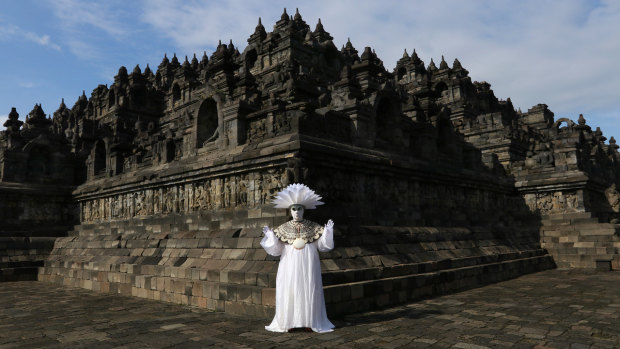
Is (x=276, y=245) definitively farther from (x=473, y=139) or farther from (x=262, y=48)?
(x=473, y=139)

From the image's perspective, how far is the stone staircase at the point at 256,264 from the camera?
926 centimetres

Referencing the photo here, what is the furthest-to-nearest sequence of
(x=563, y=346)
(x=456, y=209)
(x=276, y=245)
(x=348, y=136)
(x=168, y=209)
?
(x=456, y=209) < (x=168, y=209) < (x=348, y=136) < (x=276, y=245) < (x=563, y=346)

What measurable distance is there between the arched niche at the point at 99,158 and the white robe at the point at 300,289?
50.5 ft

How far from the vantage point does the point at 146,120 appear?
37688 mm

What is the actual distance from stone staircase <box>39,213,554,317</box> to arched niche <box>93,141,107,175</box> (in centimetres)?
435

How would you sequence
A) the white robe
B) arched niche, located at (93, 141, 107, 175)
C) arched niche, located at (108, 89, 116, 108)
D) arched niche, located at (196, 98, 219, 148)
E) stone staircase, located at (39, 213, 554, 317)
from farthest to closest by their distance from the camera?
arched niche, located at (108, 89, 116, 108) → arched niche, located at (93, 141, 107, 175) → arched niche, located at (196, 98, 219, 148) → stone staircase, located at (39, 213, 554, 317) → the white robe

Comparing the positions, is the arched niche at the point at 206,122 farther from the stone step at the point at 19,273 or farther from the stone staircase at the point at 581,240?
the stone staircase at the point at 581,240

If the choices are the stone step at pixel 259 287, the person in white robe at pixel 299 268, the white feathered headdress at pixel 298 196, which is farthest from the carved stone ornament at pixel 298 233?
the stone step at pixel 259 287

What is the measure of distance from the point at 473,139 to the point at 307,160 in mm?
22303

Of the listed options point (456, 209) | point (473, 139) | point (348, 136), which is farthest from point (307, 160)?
point (473, 139)

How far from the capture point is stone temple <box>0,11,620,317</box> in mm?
10484

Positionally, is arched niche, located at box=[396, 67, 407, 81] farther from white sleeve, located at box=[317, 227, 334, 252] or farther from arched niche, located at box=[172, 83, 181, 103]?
white sleeve, located at box=[317, 227, 334, 252]

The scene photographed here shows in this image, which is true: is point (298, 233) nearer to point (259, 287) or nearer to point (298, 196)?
point (298, 196)

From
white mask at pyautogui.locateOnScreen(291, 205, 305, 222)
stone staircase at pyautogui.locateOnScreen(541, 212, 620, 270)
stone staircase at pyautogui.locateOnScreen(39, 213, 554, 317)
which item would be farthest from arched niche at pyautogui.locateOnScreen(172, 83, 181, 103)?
white mask at pyautogui.locateOnScreen(291, 205, 305, 222)
